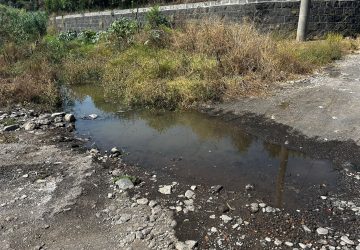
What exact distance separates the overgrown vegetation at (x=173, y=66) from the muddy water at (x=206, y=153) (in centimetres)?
76

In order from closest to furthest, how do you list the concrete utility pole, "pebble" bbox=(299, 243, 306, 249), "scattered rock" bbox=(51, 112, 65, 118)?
"pebble" bbox=(299, 243, 306, 249) < "scattered rock" bbox=(51, 112, 65, 118) < the concrete utility pole

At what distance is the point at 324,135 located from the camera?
5316 millimetres

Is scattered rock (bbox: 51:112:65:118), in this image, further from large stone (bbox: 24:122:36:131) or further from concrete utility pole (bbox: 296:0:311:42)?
concrete utility pole (bbox: 296:0:311:42)

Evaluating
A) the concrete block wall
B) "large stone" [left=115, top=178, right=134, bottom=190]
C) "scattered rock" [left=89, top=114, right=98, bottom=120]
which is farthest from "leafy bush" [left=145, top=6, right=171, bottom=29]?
"large stone" [left=115, top=178, right=134, bottom=190]

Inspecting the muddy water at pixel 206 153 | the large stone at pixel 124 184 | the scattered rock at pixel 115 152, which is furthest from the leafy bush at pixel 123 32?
the large stone at pixel 124 184

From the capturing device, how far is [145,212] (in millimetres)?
3611

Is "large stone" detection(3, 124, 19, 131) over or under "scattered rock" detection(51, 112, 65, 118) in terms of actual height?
under

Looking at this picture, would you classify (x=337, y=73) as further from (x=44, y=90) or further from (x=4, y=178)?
(x=4, y=178)

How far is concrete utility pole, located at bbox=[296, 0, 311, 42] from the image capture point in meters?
11.1

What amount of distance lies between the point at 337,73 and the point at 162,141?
5076mm

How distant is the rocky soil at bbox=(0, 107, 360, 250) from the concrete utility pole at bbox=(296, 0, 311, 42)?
7799 mm

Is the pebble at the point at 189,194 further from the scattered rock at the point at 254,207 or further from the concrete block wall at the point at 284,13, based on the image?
the concrete block wall at the point at 284,13

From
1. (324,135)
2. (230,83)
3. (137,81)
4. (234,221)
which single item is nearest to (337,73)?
(230,83)

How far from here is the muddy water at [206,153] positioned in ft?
13.9
